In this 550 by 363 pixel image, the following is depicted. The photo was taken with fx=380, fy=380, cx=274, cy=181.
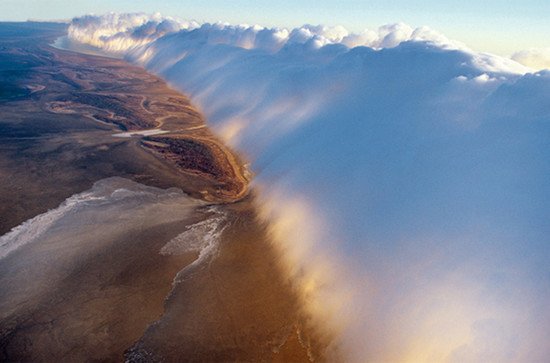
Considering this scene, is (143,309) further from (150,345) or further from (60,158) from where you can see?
(60,158)

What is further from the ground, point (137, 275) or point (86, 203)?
point (86, 203)

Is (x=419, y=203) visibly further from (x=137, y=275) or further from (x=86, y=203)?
(x=86, y=203)

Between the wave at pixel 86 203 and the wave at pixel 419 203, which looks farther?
the wave at pixel 86 203

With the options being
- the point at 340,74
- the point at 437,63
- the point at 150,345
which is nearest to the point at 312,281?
the point at 150,345

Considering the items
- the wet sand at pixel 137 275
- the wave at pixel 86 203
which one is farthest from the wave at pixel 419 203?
the wave at pixel 86 203

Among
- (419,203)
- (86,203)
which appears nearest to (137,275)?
(86,203)

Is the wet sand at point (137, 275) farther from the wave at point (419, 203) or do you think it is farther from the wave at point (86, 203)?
the wave at point (419, 203)

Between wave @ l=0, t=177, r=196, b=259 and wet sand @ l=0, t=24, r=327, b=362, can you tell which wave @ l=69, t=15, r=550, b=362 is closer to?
wet sand @ l=0, t=24, r=327, b=362
